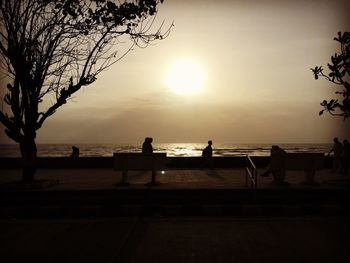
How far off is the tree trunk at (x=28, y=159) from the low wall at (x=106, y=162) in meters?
7.65

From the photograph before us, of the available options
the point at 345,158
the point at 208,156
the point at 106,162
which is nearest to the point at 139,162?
the point at 208,156

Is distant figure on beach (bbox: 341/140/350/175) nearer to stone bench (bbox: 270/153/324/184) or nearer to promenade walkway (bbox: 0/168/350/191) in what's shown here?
promenade walkway (bbox: 0/168/350/191)

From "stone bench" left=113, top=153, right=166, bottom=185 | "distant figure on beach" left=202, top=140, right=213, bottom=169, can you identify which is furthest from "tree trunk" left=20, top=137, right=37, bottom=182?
"distant figure on beach" left=202, top=140, right=213, bottom=169

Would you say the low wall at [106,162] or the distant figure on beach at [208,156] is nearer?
the distant figure on beach at [208,156]

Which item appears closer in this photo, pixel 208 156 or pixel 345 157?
pixel 345 157

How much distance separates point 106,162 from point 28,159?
7.97 meters

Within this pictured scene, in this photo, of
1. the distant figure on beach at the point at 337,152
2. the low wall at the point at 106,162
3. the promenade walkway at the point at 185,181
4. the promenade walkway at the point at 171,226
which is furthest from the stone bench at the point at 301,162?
the low wall at the point at 106,162

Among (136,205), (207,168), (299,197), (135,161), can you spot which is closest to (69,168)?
(207,168)

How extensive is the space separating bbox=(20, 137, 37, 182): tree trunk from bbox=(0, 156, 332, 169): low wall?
7650mm

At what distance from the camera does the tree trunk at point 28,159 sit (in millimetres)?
13445

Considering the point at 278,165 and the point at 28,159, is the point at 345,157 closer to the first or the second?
the point at 278,165

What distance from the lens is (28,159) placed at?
1352 centimetres

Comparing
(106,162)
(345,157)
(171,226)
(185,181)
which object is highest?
(345,157)

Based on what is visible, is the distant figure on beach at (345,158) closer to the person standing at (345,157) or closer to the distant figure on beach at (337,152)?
the person standing at (345,157)
